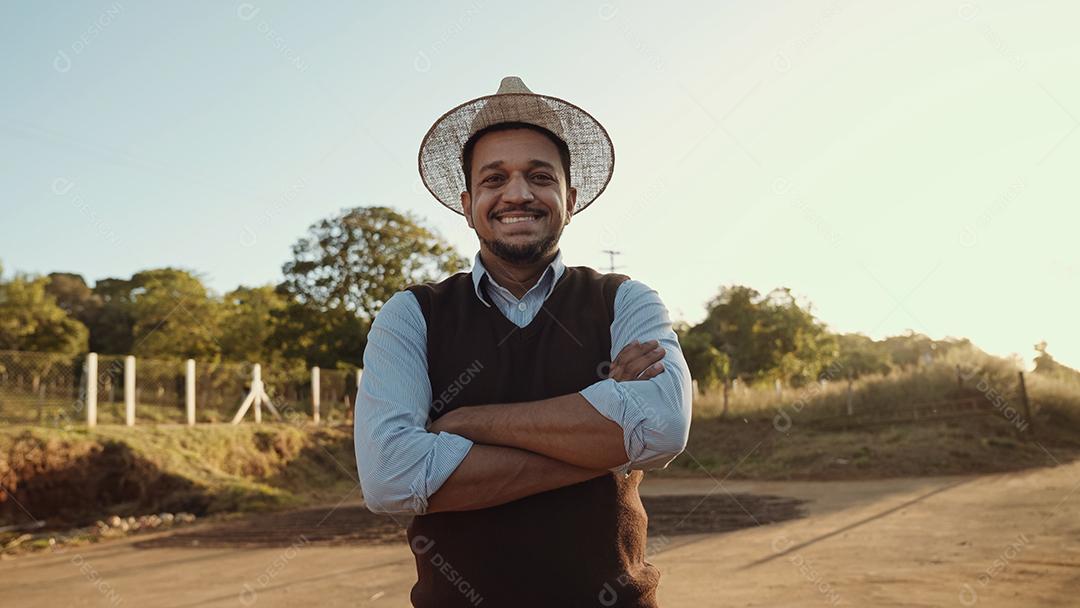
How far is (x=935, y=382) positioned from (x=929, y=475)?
5.22 metres

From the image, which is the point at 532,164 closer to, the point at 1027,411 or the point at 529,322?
the point at 529,322

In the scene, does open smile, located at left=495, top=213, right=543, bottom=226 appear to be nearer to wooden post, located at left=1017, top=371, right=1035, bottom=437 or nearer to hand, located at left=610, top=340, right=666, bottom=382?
hand, located at left=610, top=340, right=666, bottom=382

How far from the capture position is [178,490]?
45.1 feet

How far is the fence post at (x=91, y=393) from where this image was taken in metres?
13.6

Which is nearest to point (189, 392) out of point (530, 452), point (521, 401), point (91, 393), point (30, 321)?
point (91, 393)

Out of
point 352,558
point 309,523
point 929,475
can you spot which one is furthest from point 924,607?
point 929,475

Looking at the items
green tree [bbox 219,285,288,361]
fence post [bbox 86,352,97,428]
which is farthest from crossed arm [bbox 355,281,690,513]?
green tree [bbox 219,285,288,361]

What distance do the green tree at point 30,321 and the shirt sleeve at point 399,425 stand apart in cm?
2857

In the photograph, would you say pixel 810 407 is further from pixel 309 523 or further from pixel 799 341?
pixel 309 523

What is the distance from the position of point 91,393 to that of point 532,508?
14468 mm

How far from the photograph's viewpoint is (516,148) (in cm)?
204

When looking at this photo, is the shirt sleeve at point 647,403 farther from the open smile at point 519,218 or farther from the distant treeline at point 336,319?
the distant treeline at point 336,319

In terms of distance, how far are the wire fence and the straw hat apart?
40.2ft

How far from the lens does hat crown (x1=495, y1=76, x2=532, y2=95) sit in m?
2.04
